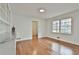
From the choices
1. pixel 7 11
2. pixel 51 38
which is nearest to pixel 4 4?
pixel 7 11

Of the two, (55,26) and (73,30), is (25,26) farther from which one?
(73,30)

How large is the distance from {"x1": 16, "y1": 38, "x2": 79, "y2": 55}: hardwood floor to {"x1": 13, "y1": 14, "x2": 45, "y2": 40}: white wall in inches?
5.3

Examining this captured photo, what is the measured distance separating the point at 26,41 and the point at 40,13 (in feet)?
2.10

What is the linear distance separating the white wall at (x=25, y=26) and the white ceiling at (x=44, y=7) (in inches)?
3.2

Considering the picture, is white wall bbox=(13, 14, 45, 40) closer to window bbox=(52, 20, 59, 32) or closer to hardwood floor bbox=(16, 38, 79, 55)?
hardwood floor bbox=(16, 38, 79, 55)

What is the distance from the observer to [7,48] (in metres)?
1.47

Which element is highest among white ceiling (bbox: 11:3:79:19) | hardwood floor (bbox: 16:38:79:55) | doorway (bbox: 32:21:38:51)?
white ceiling (bbox: 11:3:79:19)

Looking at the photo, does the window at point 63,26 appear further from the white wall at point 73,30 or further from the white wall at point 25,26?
the white wall at point 25,26

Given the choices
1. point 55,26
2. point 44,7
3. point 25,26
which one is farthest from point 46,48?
point 44,7

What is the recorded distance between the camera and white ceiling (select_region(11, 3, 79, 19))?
4.73 feet

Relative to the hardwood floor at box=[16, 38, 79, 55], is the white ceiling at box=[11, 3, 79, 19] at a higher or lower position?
Result: higher

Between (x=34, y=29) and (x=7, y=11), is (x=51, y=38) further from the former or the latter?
(x=7, y=11)

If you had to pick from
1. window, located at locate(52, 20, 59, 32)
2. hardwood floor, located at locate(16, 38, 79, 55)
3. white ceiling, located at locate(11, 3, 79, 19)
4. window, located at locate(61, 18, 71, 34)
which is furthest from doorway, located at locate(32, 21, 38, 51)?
window, located at locate(61, 18, 71, 34)

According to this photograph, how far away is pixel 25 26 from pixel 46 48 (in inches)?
24.6
